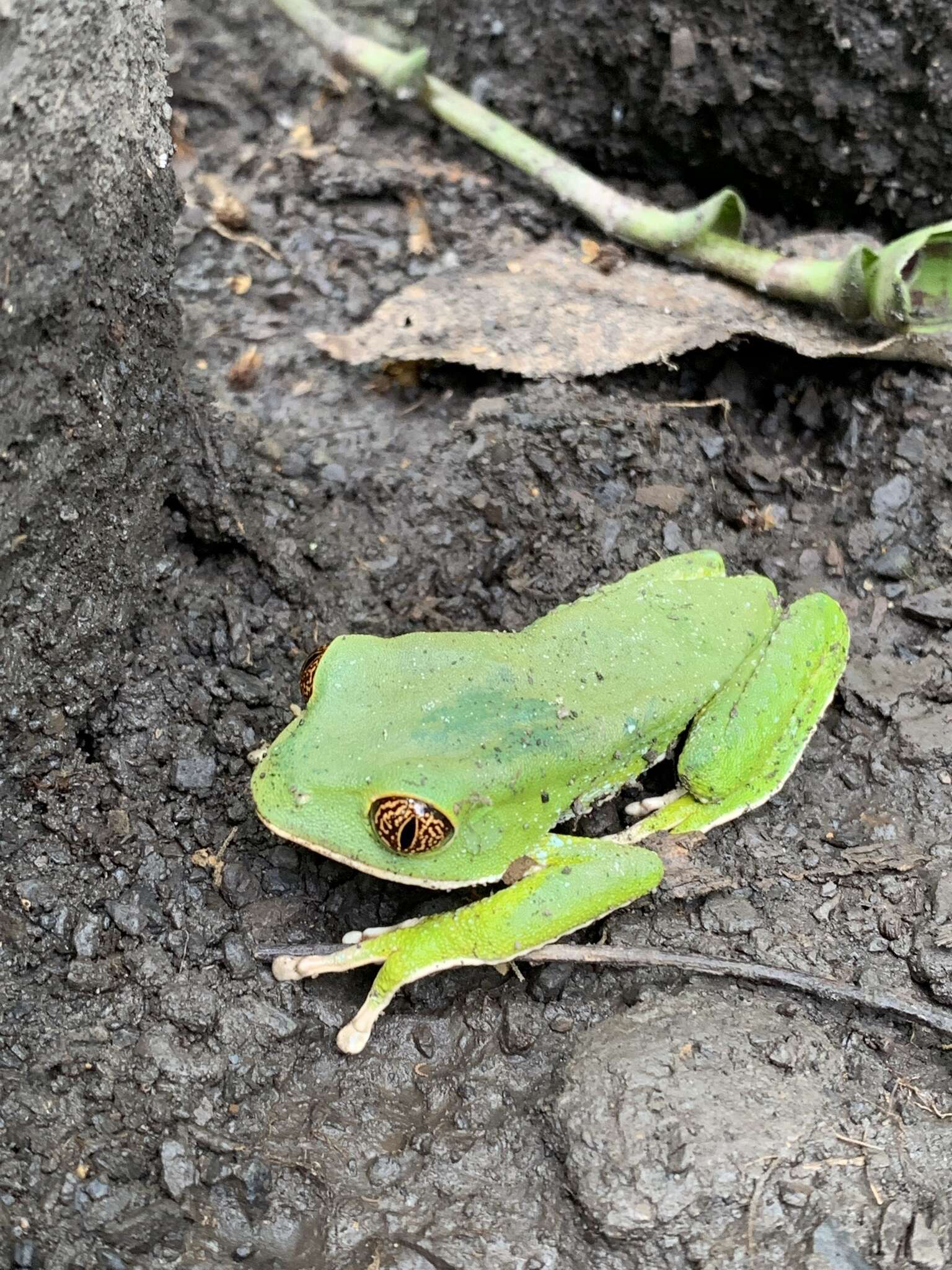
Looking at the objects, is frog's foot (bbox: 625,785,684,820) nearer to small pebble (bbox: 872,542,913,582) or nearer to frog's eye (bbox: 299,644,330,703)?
frog's eye (bbox: 299,644,330,703)

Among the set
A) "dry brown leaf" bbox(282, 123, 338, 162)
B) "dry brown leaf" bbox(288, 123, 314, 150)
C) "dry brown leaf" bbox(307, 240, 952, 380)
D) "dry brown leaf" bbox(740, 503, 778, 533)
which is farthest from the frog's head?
"dry brown leaf" bbox(288, 123, 314, 150)

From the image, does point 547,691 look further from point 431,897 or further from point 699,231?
point 699,231

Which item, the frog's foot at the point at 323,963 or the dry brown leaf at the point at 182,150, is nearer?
the frog's foot at the point at 323,963

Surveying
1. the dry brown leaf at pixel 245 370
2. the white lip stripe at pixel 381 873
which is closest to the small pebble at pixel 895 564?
the white lip stripe at pixel 381 873

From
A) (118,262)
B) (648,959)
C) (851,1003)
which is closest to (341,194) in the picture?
(118,262)

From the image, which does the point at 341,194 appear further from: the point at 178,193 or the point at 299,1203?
the point at 299,1203

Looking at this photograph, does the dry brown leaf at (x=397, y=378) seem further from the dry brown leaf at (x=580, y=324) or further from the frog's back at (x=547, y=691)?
the frog's back at (x=547, y=691)


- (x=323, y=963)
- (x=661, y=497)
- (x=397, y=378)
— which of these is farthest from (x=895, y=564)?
(x=323, y=963)
